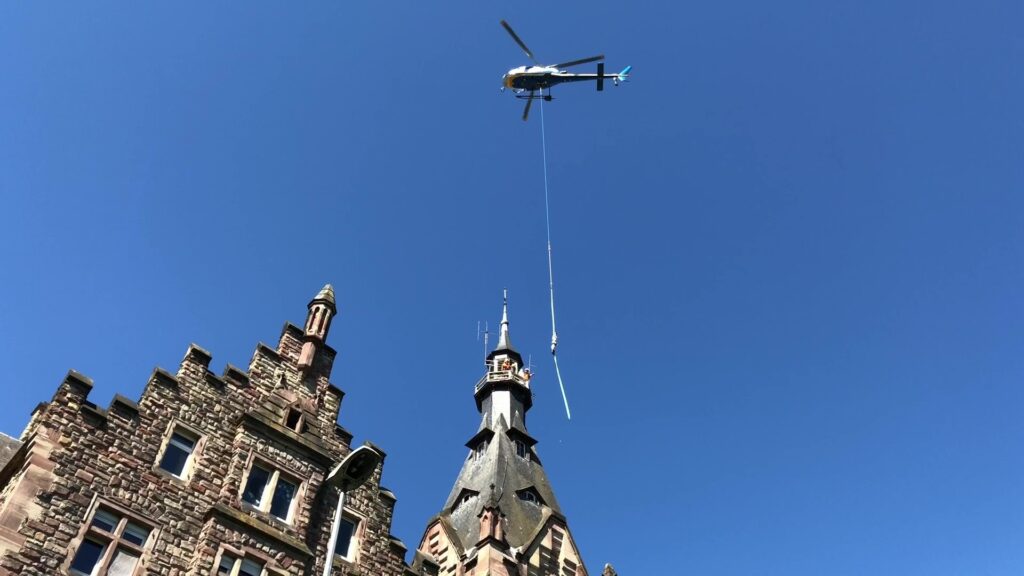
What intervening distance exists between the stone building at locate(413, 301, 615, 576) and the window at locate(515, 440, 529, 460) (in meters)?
0.07

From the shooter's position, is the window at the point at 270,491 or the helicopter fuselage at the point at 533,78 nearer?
the window at the point at 270,491

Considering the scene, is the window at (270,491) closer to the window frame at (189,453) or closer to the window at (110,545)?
the window frame at (189,453)

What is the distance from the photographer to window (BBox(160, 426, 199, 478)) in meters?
17.5

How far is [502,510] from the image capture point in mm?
33375

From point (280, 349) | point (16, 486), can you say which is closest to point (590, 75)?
point (280, 349)

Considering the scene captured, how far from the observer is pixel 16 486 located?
14992mm

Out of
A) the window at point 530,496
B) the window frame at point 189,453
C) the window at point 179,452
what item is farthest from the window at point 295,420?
the window at point 530,496

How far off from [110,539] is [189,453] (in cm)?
280

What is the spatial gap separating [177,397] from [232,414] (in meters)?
1.35

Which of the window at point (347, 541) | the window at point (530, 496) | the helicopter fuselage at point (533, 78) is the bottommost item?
the window at point (347, 541)

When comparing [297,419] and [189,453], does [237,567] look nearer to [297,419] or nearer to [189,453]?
[189,453]

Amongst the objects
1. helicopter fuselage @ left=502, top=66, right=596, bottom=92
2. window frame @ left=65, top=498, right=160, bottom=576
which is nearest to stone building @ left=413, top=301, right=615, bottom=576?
window frame @ left=65, top=498, right=160, bottom=576

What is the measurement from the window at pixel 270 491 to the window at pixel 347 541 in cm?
139

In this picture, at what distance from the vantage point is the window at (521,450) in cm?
4115
